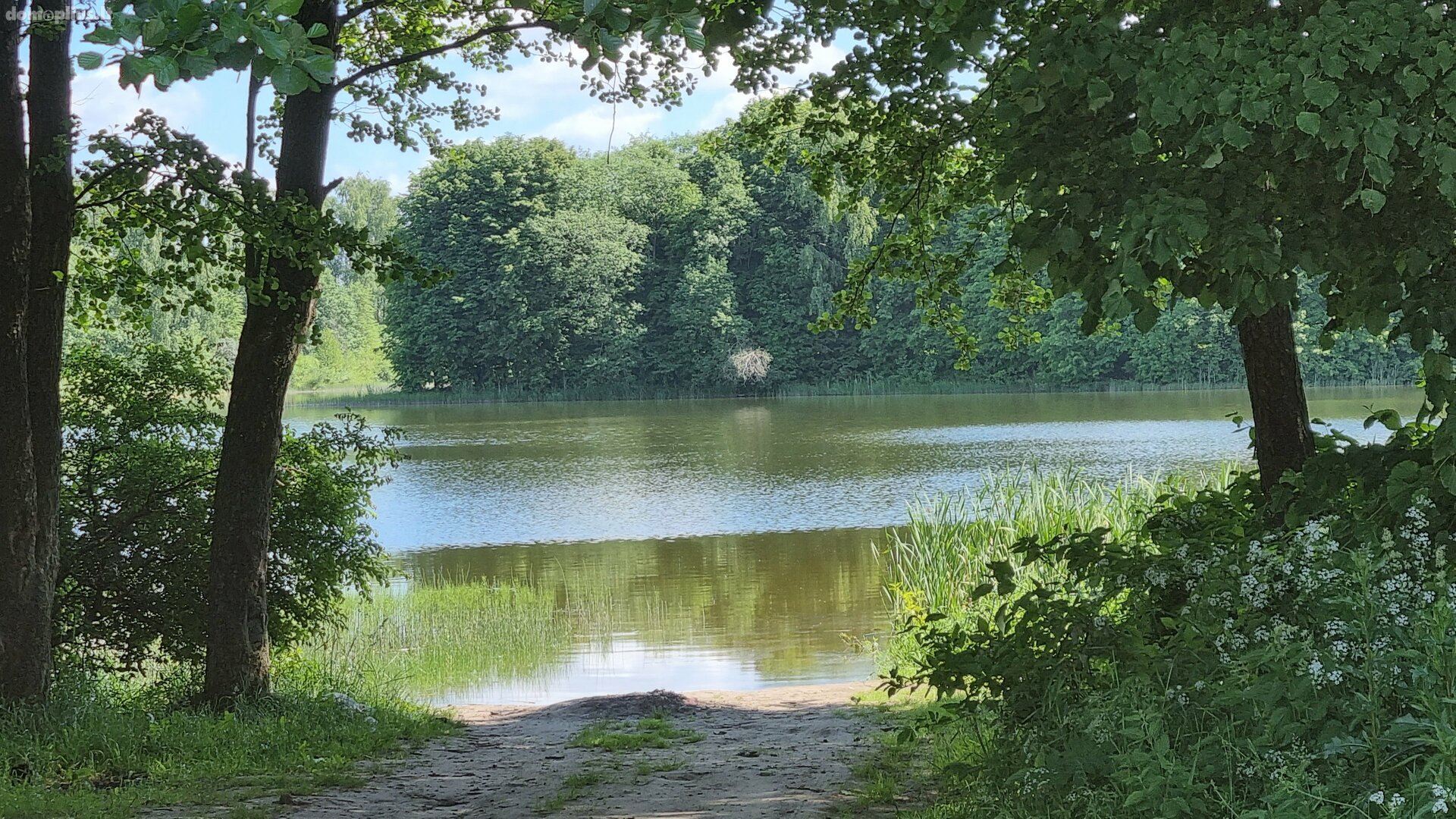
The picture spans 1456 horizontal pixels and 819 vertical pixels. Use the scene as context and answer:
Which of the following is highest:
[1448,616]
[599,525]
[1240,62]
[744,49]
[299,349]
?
[744,49]

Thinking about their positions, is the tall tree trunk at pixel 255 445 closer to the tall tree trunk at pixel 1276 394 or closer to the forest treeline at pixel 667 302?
the tall tree trunk at pixel 1276 394

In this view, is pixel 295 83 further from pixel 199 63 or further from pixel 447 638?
pixel 447 638

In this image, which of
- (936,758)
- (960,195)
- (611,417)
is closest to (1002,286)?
(960,195)

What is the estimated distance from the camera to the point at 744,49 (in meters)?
7.37

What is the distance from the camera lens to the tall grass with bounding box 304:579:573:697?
35.3 ft

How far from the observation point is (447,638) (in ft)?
40.9

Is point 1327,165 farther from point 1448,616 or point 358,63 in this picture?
point 358,63

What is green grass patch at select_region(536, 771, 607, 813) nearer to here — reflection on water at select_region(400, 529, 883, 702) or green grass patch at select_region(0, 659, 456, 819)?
green grass patch at select_region(0, 659, 456, 819)

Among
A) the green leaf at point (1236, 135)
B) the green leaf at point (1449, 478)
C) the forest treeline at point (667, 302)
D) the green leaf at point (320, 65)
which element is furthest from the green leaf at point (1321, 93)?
the forest treeline at point (667, 302)

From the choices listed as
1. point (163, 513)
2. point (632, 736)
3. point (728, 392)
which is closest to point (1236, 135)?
point (632, 736)

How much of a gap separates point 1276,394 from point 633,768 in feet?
11.5

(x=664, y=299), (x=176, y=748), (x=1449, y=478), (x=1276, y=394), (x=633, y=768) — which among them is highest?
(x=664, y=299)

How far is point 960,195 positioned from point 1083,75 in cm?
465

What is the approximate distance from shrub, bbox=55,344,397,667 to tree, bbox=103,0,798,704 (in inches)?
31.4
